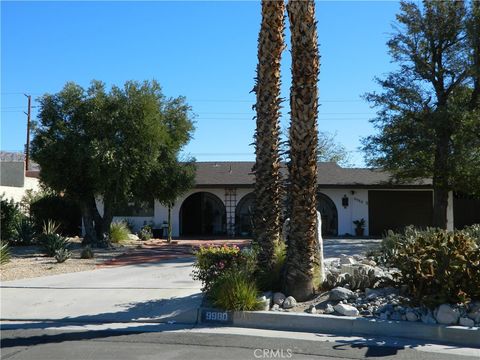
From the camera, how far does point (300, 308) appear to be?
878cm

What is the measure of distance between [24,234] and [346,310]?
16716 millimetres

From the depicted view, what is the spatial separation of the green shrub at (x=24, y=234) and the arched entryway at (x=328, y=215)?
1391 centimetres

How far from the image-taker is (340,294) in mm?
8938

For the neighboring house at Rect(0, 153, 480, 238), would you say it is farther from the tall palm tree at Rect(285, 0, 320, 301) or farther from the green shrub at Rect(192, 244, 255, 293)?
the tall palm tree at Rect(285, 0, 320, 301)

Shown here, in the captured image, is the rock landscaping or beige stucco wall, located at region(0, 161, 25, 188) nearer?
the rock landscaping

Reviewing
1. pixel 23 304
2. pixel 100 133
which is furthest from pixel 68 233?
pixel 23 304

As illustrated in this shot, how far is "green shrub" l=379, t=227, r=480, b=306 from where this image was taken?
811 cm

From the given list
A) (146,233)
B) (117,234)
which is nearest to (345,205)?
(146,233)

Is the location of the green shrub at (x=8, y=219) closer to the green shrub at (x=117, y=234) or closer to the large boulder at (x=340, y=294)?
the green shrub at (x=117, y=234)

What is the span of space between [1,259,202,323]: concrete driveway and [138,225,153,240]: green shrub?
460 inches

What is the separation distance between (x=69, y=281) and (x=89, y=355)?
5.92 m

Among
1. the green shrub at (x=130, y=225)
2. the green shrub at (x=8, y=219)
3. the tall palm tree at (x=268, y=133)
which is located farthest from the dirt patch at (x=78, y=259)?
the green shrub at (x=130, y=225)

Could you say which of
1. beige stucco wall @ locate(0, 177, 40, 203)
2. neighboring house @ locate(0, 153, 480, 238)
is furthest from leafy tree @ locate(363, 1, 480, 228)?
beige stucco wall @ locate(0, 177, 40, 203)

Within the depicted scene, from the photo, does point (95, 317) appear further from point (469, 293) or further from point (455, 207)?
point (455, 207)
